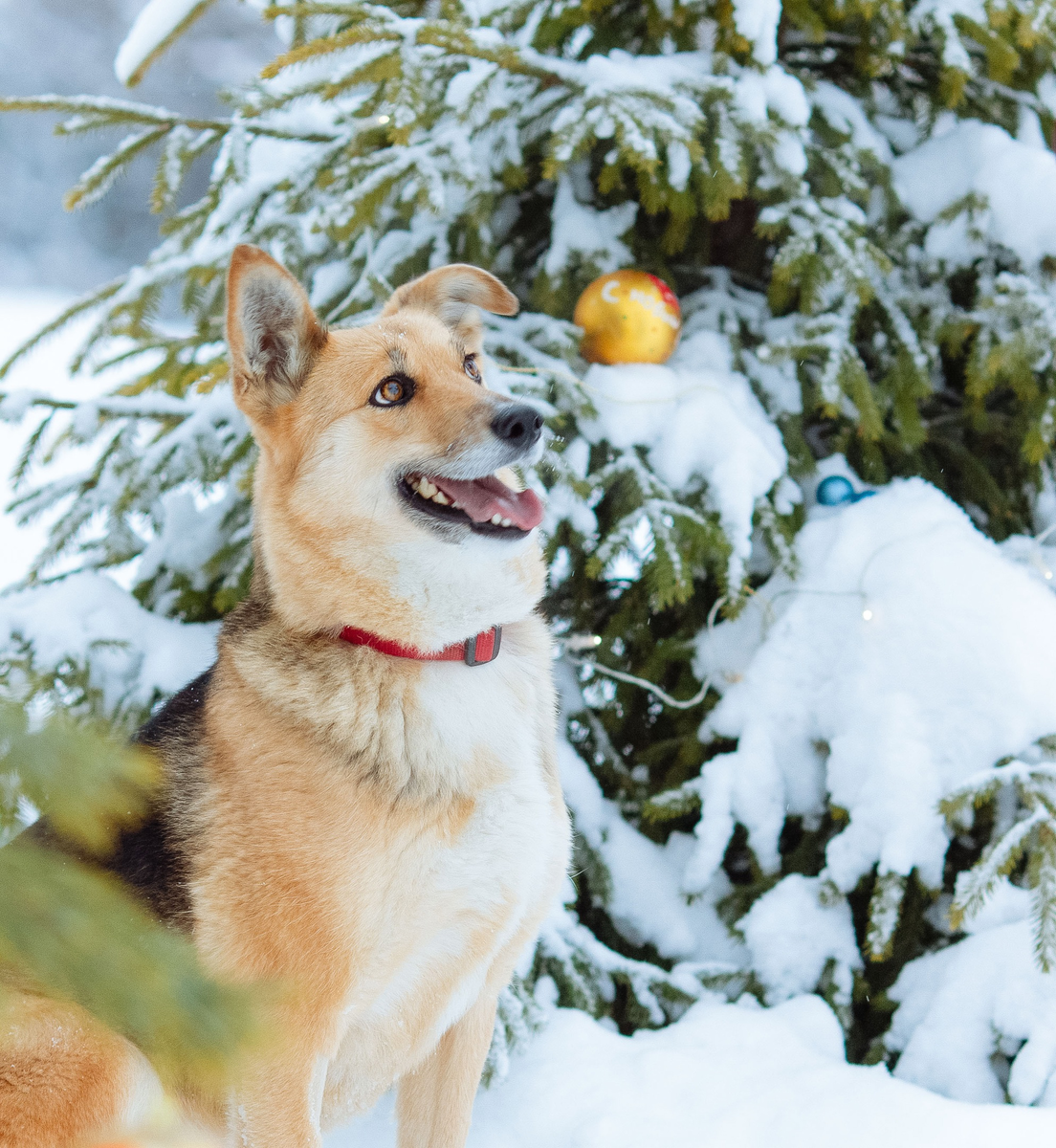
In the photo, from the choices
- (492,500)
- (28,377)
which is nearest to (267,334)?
(492,500)

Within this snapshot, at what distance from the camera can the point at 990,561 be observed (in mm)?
2553

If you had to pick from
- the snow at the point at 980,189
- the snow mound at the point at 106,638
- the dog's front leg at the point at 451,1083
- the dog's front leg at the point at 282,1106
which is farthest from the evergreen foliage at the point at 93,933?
the snow at the point at 980,189

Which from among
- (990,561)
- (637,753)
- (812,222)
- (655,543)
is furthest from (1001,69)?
(637,753)

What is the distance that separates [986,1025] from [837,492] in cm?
140

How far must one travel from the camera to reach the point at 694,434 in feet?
8.80

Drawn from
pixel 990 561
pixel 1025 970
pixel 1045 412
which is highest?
pixel 1045 412

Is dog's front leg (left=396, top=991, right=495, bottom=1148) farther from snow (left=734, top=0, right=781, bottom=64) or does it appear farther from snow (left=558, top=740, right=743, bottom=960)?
snow (left=734, top=0, right=781, bottom=64)

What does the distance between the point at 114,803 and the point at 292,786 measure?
3.71 ft

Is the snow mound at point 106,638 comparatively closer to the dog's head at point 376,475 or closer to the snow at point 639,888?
the dog's head at point 376,475

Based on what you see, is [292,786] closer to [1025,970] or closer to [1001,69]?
[1025,970]

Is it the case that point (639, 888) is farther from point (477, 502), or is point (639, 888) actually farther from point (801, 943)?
point (477, 502)

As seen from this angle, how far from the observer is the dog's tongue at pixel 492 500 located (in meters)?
1.71

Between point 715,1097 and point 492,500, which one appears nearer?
point 492,500

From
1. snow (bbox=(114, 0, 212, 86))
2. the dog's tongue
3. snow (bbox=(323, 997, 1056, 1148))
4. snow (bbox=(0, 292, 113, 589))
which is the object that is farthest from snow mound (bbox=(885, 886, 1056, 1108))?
snow (bbox=(114, 0, 212, 86))
